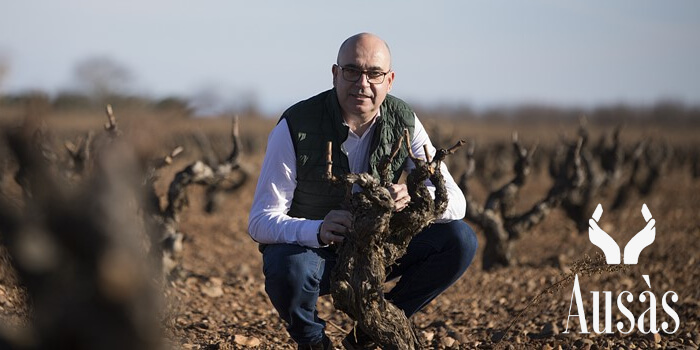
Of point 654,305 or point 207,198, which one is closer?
point 654,305

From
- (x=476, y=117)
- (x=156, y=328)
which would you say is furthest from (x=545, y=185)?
(x=476, y=117)

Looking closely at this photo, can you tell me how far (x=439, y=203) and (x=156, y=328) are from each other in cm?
166

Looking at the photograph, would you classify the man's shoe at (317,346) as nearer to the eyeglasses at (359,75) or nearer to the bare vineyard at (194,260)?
the bare vineyard at (194,260)

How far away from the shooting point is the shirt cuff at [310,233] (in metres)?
3.74

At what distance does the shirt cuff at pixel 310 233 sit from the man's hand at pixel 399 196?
1.23 feet

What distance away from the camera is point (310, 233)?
3.75 m

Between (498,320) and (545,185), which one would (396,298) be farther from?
(545,185)

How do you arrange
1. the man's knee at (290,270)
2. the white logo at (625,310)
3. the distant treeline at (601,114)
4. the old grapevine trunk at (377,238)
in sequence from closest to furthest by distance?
the old grapevine trunk at (377,238), the man's knee at (290,270), the white logo at (625,310), the distant treeline at (601,114)

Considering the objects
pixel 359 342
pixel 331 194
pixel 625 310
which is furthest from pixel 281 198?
pixel 625 310

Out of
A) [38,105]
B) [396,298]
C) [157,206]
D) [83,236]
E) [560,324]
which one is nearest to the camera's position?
[38,105]

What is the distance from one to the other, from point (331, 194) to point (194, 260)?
20.3 ft

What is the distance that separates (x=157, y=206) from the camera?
784 cm

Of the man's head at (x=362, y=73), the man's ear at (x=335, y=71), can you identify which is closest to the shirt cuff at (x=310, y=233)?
the man's head at (x=362, y=73)

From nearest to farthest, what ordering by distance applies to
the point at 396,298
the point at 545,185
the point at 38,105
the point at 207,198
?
1. the point at 38,105
2. the point at 396,298
3. the point at 207,198
4. the point at 545,185
